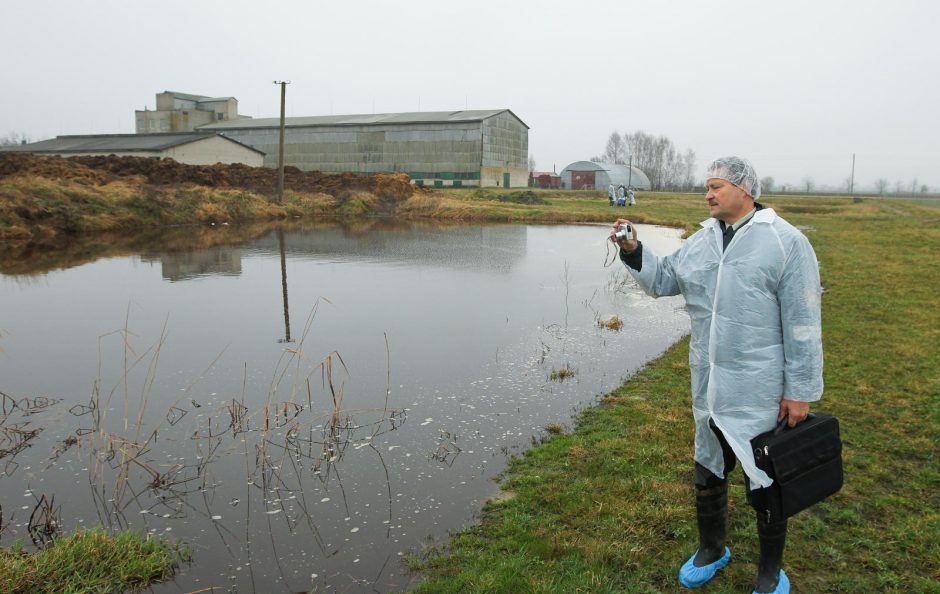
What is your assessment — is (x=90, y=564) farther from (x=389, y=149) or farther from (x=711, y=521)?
(x=389, y=149)

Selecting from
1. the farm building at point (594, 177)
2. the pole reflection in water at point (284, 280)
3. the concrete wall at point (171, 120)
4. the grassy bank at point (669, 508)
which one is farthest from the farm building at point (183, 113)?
→ the grassy bank at point (669, 508)

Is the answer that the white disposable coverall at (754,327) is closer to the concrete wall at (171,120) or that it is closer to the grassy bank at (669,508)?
the grassy bank at (669,508)

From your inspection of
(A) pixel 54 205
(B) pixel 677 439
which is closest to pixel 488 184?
(A) pixel 54 205

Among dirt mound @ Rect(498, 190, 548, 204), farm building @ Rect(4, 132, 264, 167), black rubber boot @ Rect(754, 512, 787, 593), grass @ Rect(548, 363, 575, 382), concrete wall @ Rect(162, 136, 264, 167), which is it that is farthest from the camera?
concrete wall @ Rect(162, 136, 264, 167)

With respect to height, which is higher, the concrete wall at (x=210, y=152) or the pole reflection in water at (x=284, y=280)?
the concrete wall at (x=210, y=152)

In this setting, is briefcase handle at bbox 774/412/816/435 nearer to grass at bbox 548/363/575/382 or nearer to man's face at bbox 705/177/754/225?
man's face at bbox 705/177/754/225

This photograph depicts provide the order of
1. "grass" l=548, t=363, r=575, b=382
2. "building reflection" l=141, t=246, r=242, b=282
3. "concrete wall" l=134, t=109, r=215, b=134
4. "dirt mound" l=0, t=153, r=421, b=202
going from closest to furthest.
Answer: "grass" l=548, t=363, r=575, b=382 → "building reflection" l=141, t=246, r=242, b=282 → "dirt mound" l=0, t=153, r=421, b=202 → "concrete wall" l=134, t=109, r=215, b=134

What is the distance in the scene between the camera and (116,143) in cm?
4856

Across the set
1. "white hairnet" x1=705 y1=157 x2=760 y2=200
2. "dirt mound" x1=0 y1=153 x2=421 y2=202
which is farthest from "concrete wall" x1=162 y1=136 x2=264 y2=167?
"white hairnet" x1=705 y1=157 x2=760 y2=200

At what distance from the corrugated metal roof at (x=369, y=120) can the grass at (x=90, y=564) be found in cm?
5216

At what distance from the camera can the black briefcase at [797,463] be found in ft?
9.66

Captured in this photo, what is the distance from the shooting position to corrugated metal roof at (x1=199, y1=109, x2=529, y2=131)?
56.0m

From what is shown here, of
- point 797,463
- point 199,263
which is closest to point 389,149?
point 199,263

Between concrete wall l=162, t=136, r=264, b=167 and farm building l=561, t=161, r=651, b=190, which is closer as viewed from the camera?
concrete wall l=162, t=136, r=264, b=167
